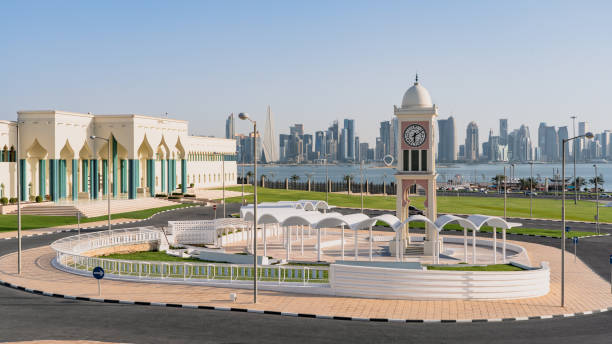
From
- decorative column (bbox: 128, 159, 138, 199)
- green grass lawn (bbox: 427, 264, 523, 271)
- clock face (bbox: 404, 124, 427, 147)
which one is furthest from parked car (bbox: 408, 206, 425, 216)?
green grass lawn (bbox: 427, 264, 523, 271)

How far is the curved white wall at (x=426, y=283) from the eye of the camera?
25.0m

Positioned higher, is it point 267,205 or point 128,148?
point 128,148

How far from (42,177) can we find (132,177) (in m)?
11.8

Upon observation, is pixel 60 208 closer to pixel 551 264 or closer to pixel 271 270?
pixel 271 270

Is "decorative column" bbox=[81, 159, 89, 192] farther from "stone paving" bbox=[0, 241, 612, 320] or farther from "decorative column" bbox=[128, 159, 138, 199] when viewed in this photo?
"stone paving" bbox=[0, 241, 612, 320]

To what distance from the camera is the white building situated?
223 feet

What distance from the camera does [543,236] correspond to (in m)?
52.3

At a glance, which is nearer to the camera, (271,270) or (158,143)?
(271,270)

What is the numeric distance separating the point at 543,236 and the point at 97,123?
56.4m

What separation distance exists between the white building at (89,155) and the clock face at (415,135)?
2729cm

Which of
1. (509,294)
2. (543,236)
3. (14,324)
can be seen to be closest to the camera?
(14,324)

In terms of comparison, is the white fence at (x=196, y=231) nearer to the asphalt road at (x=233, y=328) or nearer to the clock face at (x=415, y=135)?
the clock face at (x=415, y=135)

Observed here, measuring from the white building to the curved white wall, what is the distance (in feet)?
124

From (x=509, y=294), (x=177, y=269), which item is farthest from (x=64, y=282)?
(x=509, y=294)
